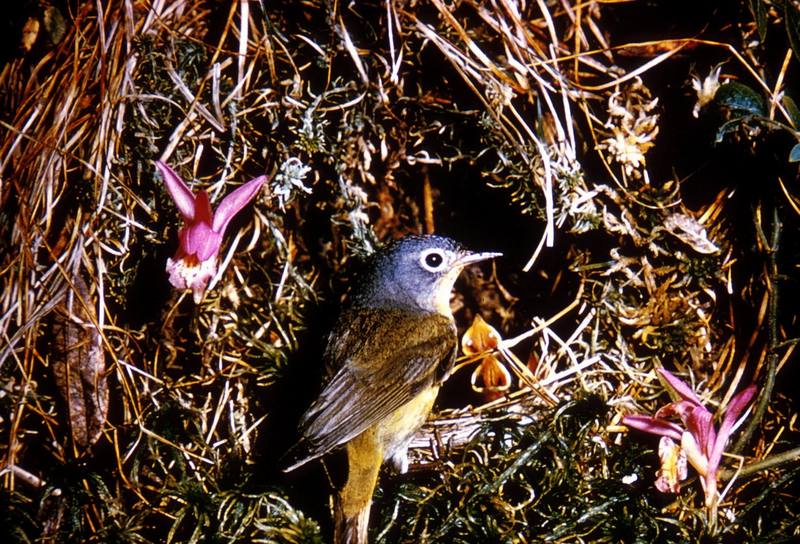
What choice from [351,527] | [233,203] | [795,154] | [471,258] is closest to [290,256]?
[233,203]

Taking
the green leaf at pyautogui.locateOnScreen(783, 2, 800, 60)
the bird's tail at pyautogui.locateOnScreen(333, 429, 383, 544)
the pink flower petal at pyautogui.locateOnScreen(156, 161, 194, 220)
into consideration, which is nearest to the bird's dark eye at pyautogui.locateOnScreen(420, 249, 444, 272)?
the bird's tail at pyautogui.locateOnScreen(333, 429, 383, 544)

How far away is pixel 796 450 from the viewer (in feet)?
8.70

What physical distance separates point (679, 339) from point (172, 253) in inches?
87.4

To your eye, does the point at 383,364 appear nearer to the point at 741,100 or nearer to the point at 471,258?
the point at 471,258

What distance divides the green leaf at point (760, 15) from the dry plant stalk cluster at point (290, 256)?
0.22 metres

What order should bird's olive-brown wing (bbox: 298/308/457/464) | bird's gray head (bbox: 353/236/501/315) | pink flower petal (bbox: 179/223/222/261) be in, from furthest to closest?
bird's gray head (bbox: 353/236/501/315) < bird's olive-brown wing (bbox: 298/308/457/464) < pink flower petal (bbox: 179/223/222/261)

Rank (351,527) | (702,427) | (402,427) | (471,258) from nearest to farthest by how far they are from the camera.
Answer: (702,427), (351,527), (402,427), (471,258)

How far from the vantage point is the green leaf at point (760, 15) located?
2.61 metres

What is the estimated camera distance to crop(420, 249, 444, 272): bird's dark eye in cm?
326

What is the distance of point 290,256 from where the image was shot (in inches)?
124

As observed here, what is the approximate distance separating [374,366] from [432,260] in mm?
574

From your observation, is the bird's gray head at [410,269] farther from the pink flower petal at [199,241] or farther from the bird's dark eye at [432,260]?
the pink flower petal at [199,241]

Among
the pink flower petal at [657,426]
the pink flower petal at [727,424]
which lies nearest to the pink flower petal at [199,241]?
the pink flower petal at [657,426]

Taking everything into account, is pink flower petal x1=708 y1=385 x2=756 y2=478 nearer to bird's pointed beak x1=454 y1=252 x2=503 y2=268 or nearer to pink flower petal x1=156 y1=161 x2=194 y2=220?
bird's pointed beak x1=454 y1=252 x2=503 y2=268
